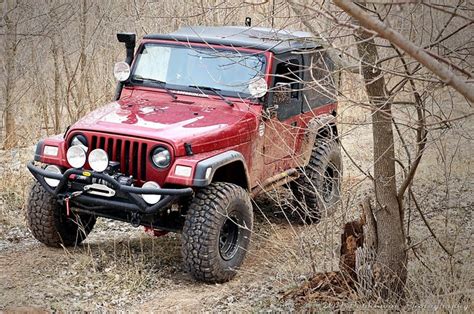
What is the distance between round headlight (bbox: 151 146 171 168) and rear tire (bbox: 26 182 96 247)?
0.90 metres

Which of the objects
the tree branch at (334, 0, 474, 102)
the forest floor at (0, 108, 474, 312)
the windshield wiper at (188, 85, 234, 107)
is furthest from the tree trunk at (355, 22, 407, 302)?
the tree branch at (334, 0, 474, 102)

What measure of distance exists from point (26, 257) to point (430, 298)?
3.29 metres

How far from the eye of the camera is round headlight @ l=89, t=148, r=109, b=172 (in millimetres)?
5688

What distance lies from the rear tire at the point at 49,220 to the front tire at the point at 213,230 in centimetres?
102

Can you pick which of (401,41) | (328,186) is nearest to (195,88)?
(328,186)

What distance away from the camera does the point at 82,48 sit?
10.7 meters

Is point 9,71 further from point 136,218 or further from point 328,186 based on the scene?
point 136,218

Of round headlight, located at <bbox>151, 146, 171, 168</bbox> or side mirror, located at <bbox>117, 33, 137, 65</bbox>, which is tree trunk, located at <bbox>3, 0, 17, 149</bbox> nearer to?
side mirror, located at <bbox>117, 33, 137, 65</bbox>

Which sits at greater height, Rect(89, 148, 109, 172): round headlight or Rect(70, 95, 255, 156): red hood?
Rect(70, 95, 255, 156): red hood

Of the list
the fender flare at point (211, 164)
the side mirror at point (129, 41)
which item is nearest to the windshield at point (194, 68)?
the side mirror at point (129, 41)

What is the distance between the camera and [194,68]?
669 cm

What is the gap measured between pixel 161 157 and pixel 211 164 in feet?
1.28

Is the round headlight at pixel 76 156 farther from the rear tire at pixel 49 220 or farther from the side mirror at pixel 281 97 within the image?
the side mirror at pixel 281 97

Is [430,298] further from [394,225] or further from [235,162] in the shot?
[235,162]
